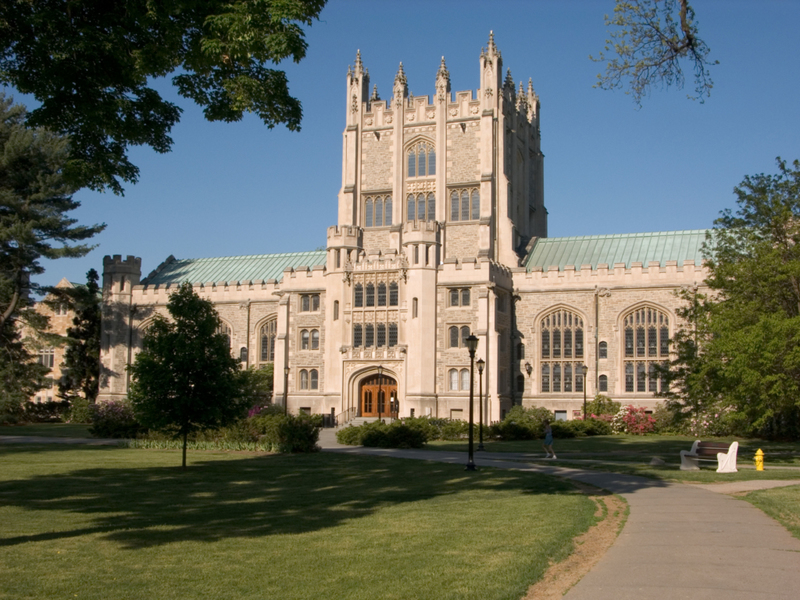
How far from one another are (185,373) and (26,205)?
29600mm

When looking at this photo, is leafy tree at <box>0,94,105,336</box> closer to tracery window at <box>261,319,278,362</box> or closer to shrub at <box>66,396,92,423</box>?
shrub at <box>66,396,92,423</box>

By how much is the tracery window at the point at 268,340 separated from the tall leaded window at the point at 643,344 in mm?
21434

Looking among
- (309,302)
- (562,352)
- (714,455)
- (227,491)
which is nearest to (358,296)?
(309,302)

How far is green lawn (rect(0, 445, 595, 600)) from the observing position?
30.1 feet

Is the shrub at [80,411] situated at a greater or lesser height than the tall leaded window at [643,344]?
lesser

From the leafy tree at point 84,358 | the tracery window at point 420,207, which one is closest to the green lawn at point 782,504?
the tracery window at point 420,207

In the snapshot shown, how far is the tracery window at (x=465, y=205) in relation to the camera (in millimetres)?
50781

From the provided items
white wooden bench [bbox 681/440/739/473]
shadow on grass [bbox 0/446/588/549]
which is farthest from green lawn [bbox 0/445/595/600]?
white wooden bench [bbox 681/440/739/473]

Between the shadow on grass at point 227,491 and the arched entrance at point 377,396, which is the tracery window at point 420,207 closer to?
the arched entrance at point 377,396

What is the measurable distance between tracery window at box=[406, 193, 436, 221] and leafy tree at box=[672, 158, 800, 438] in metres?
22.6

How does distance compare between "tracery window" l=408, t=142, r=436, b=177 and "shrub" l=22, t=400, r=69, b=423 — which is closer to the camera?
"tracery window" l=408, t=142, r=436, b=177

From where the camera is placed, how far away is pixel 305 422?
28.2 m

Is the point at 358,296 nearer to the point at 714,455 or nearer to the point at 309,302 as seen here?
the point at 309,302

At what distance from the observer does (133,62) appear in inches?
507
